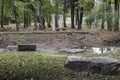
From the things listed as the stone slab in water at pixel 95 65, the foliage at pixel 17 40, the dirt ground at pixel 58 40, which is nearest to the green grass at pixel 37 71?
the stone slab in water at pixel 95 65

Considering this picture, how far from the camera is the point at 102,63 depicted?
7469 millimetres

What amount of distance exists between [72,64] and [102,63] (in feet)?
2.69

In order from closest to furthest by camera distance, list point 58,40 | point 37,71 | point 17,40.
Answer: point 37,71
point 17,40
point 58,40

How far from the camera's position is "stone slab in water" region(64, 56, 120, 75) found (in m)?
7.43

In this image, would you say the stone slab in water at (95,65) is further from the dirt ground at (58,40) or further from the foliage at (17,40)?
the foliage at (17,40)

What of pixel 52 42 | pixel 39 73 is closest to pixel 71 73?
pixel 39 73

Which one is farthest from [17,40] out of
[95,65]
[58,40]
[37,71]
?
[95,65]

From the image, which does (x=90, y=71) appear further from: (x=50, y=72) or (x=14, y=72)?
(x=14, y=72)

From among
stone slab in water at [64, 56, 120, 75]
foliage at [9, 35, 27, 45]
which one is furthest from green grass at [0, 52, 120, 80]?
foliage at [9, 35, 27, 45]

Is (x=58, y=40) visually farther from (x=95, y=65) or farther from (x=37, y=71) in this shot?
(x=37, y=71)

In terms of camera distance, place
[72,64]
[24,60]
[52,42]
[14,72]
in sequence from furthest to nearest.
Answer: [52,42] → [24,60] → [72,64] → [14,72]

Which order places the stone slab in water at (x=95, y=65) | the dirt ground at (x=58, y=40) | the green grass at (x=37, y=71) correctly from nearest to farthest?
the green grass at (x=37, y=71) → the stone slab in water at (x=95, y=65) → the dirt ground at (x=58, y=40)

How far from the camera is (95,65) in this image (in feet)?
24.5

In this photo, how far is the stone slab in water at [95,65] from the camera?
743 cm
